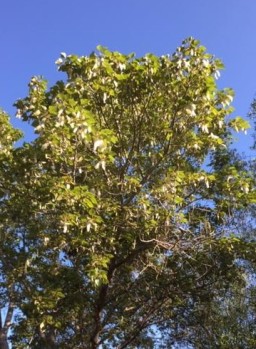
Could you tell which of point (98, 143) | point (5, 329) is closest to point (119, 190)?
point (98, 143)

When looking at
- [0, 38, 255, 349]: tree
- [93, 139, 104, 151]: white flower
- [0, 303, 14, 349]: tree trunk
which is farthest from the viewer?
[0, 303, 14, 349]: tree trunk

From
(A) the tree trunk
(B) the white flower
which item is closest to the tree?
(B) the white flower

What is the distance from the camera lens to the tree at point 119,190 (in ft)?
24.8

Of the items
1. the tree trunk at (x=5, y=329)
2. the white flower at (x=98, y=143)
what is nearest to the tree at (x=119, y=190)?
the white flower at (x=98, y=143)

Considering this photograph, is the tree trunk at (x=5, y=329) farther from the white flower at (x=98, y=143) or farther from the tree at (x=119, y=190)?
the white flower at (x=98, y=143)

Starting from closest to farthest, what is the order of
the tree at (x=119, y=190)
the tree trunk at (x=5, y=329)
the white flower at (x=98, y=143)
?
the white flower at (x=98, y=143), the tree at (x=119, y=190), the tree trunk at (x=5, y=329)

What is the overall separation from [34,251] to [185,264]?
319 cm

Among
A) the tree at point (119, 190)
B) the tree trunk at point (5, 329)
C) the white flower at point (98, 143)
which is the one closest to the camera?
the white flower at point (98, 143)

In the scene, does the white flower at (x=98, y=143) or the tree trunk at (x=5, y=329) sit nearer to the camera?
the white flower at (x=98, y=143)

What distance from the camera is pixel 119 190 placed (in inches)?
334

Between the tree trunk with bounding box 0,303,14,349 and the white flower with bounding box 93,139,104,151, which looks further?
the tree trunk with bounding box 0,303,14,349

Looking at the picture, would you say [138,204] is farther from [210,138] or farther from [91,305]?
[91,305]

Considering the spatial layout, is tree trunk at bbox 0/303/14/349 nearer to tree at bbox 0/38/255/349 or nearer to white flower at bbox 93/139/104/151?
tree at bbox 0/38/255/349

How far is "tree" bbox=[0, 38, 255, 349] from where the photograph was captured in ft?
24.8
